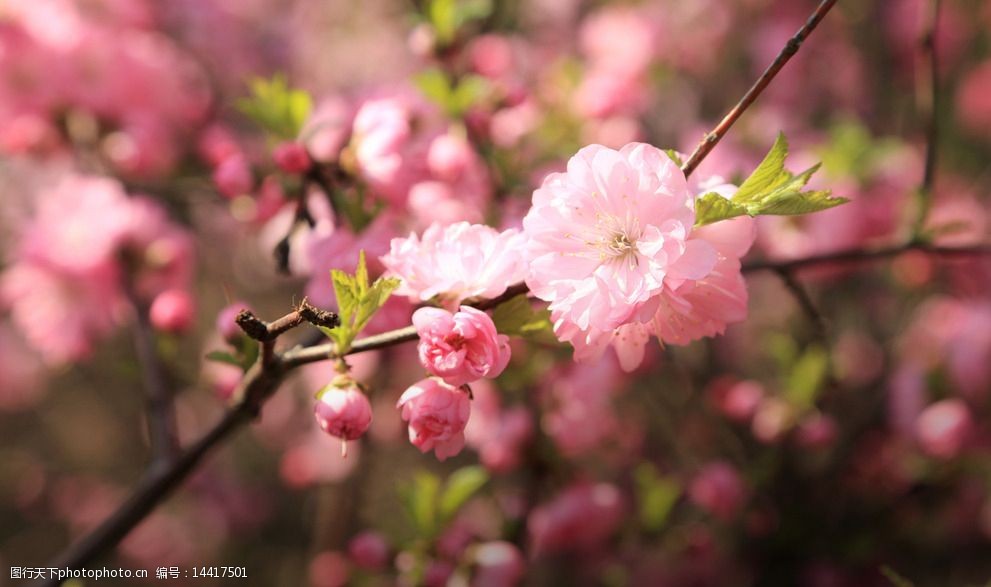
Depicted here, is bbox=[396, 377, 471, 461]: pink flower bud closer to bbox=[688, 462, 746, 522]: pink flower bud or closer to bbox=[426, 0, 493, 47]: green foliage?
bbox=[426, 0, 493, 47]: green foliage

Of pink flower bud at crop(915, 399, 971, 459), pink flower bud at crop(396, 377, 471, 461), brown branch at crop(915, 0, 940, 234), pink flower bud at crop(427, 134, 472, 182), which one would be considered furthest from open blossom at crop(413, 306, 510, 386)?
pink flower bud at crop(915, 399, 971, 459)

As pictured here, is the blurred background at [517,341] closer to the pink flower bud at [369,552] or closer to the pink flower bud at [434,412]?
the pink flower bud at [369,552]

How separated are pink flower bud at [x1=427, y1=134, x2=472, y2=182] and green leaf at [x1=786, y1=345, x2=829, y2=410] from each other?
66 centimetres

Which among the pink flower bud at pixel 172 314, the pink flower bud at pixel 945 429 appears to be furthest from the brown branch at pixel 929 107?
the pink flower bud at pixel 172 314

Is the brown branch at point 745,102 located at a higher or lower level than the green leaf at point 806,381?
higher

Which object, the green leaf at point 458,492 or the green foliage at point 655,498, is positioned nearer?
the green leaf at point 458,492

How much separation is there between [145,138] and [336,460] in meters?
0.84

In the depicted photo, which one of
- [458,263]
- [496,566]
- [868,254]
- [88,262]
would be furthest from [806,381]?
[88,262]

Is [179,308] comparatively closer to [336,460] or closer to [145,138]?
[145,138]

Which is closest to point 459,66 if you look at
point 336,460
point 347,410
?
point 347,410

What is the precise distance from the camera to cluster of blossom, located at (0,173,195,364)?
1286mm

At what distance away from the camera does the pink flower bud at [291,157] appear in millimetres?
908

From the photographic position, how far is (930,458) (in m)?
1.35

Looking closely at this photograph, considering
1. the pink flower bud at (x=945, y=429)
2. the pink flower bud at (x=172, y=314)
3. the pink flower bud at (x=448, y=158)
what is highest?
the pink flower bud at (x=448, y=158)
